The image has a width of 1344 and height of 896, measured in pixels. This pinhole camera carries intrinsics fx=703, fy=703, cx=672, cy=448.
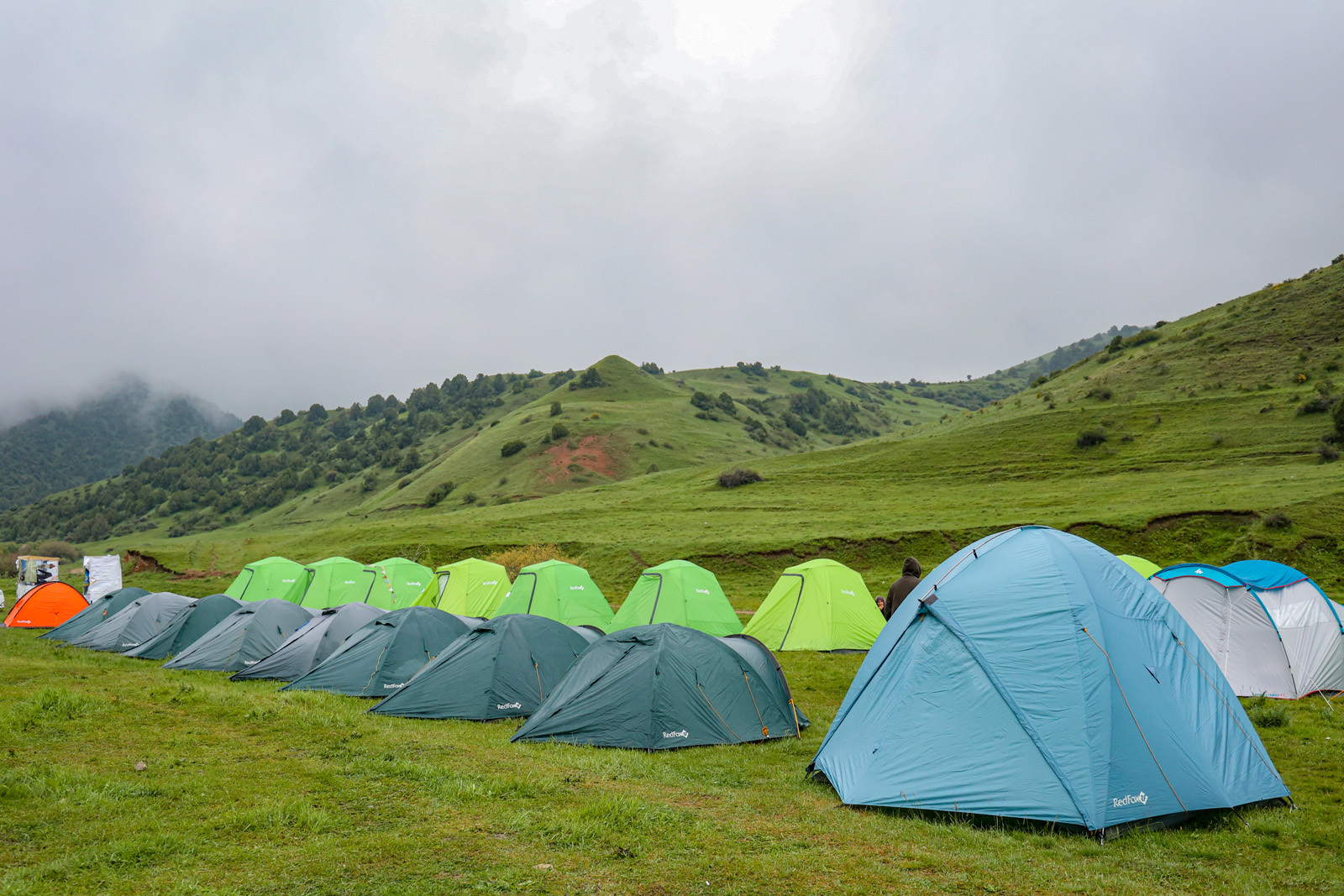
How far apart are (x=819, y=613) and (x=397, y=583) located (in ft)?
60.8

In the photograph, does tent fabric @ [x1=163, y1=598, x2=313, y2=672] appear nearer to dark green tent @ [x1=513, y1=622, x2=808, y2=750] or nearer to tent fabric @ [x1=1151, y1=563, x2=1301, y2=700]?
dark green tent @ [x1=513, y1=622, x2=808, y2=750]

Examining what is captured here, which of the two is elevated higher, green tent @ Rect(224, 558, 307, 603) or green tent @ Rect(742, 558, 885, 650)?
green tent @ Rect(224, 558, 307, 603)

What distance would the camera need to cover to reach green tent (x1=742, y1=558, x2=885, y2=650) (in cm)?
2092

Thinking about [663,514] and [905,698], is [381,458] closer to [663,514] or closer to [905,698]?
[663,514]

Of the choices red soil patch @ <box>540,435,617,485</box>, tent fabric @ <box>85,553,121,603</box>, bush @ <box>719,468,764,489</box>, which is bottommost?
tent fabric @ <box>85,553,121,603</box>

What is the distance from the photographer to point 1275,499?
3450 centimetres

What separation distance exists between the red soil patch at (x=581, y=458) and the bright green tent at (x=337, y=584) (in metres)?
57.5

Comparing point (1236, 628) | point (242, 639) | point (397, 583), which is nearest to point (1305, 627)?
point (1236, 628)

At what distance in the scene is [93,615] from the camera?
24531 mm

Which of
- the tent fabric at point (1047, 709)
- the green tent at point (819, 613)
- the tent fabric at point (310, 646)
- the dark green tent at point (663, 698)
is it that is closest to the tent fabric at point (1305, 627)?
the tent fabric at point (1047, 709)

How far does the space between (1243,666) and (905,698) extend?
11.1 meters

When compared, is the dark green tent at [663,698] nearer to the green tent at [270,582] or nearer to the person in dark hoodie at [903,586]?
the person in dark hoodie at [903,586]

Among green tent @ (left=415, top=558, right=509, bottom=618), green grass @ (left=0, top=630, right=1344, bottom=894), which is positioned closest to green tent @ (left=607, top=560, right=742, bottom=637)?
green tent @ (left=415, top=558, right=509, bottom=618)

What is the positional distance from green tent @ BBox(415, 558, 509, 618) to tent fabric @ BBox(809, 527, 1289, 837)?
18.7m
